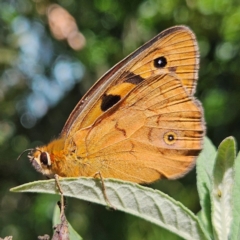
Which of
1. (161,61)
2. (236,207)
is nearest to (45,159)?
(161,61)

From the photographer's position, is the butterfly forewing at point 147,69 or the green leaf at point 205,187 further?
the butterfly forewing at point 147,69

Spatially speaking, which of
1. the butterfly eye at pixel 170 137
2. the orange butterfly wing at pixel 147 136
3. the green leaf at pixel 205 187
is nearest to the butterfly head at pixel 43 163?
the orange butterfly wing at pixel 147 136

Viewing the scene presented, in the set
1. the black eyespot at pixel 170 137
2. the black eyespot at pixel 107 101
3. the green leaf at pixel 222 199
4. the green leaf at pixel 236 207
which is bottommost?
the green leaf at pixel 236 207

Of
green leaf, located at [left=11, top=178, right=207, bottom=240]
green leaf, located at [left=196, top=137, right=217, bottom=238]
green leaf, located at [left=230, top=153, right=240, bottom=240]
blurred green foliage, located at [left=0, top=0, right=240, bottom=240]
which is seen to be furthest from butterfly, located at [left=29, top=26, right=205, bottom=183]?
blurred green foliage, located at [left=0, top=0, right=240, bottom=240]

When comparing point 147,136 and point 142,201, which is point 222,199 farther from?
point 147,136

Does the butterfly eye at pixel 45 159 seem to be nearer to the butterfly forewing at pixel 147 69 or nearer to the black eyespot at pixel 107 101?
the butterfly forewing at pixel 147 69

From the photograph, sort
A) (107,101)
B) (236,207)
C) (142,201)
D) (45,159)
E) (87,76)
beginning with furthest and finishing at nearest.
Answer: (87,76) → (107,101) → (45,159) → (236,207) → (142,201)

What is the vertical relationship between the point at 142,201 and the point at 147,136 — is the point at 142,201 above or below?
above

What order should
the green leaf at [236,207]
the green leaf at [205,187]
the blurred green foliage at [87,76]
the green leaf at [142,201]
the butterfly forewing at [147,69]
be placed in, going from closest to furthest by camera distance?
1. the green leaf at [142,201]
2. the green leaf at [236,207]
3. the green leaf at [205,187]
4. the butterfly forewing at [147,69]
5. the blurred green foliage at [87,76]
